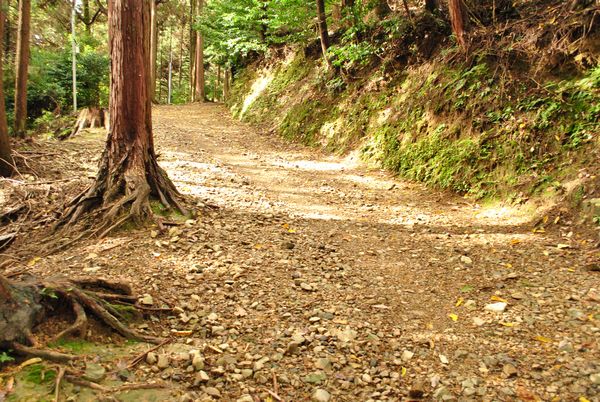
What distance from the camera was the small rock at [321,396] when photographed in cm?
273

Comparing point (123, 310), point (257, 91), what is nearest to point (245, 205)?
point (123, 310)

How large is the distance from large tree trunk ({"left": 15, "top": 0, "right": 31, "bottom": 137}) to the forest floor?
642 centimetres

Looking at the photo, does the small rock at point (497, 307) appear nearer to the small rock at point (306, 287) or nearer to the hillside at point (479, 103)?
the small rock at point (306, 287)

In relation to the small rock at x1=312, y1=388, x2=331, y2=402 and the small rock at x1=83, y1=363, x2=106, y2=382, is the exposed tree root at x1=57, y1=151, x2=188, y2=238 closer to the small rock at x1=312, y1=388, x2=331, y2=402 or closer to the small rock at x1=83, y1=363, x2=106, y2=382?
the small rock at x1=83, y1=363, x2=106, y2=382

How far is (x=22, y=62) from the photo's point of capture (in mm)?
10445

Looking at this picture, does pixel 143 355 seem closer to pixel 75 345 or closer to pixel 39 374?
pixel 75 345

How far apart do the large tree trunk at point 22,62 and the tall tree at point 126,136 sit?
6.78m

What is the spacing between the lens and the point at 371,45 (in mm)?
10547

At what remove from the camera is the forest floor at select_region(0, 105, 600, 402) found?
2824mm

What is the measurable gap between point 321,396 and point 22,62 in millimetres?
11898

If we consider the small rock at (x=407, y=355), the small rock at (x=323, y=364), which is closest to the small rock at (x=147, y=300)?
the small rock at (x=323, y=364)

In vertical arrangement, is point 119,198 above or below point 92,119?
below

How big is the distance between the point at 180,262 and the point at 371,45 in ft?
27.7

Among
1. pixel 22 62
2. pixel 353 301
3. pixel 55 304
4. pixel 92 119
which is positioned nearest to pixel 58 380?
pixel 55 304
